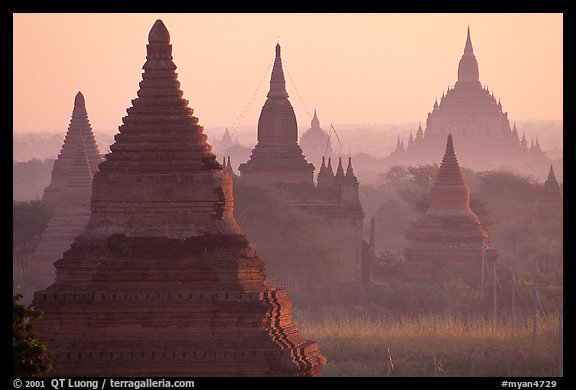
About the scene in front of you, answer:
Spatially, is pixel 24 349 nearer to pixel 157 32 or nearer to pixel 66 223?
pixel 157 32

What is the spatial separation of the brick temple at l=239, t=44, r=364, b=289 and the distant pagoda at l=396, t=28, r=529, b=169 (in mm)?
102835

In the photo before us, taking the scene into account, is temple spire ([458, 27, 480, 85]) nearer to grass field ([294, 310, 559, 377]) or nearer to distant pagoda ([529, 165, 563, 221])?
distant pagoda ([529, 165, 563, 221])

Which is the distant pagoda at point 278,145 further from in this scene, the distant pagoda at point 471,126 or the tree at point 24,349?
the distant pagoda at point 471,126

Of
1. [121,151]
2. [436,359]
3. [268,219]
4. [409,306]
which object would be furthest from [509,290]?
[121,151]

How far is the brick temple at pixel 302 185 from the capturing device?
2817 inches

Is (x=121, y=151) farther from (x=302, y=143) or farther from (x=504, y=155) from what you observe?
(x=504, y=155)

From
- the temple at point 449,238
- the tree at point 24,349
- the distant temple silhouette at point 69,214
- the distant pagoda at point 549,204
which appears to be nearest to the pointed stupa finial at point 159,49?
the tree at point 24,349

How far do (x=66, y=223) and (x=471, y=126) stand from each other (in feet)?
385

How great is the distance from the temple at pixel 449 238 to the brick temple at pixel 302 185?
222 cm

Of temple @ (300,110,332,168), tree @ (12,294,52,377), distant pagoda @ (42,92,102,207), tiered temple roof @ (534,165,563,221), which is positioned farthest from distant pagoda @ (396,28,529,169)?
tree @ (12,294,52,377)

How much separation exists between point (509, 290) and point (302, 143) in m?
104

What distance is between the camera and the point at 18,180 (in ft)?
477

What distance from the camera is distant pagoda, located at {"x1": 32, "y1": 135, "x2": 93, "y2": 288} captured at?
67.7 metres

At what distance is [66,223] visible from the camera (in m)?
69.7
